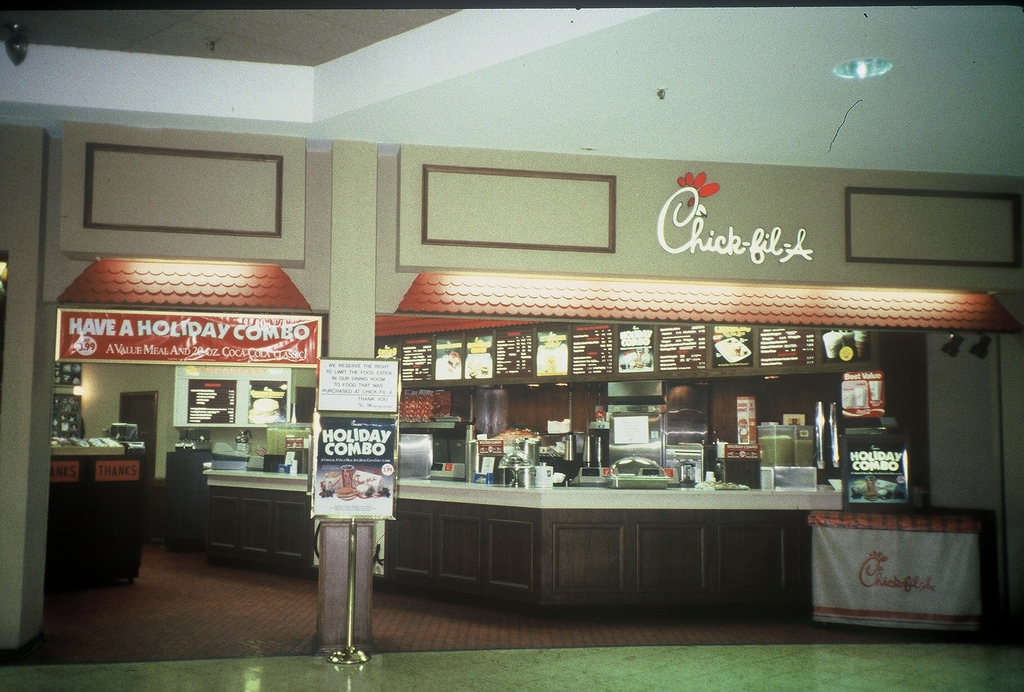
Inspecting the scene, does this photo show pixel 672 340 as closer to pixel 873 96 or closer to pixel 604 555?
pixel 604 555

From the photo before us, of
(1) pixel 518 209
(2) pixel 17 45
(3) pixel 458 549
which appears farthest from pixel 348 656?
(2) pixel 17 45

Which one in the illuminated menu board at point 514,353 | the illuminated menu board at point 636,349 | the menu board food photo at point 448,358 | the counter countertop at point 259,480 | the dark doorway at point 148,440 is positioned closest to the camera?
the counter countertop at point 259,480

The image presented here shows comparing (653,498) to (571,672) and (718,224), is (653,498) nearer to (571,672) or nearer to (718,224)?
(571,672)

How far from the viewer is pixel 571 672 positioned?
17.8 feet

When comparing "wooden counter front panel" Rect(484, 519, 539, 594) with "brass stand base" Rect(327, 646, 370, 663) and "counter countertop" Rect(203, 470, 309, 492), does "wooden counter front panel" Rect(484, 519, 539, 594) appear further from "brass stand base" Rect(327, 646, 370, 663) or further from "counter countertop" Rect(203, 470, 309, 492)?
"counter countertop" Rect(203, 470, 309, 492)

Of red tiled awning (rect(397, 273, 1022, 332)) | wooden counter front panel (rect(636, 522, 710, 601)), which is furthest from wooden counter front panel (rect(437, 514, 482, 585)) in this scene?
red tiled awning (rect(397, 273, 1022, 332))

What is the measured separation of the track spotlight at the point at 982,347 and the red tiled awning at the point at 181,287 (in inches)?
211

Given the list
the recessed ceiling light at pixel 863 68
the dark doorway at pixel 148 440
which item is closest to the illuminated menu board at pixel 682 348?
the recessed ceiling light at pixel 863 68

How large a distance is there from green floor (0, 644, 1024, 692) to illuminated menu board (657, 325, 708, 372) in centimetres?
387

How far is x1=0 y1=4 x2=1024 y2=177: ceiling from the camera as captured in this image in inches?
179

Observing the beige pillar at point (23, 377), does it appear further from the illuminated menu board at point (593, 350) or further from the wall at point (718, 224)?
the illuminated menu board at point (593, 350)

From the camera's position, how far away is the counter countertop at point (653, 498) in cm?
695

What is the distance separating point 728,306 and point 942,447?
251cm

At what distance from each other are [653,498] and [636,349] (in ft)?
9.96
